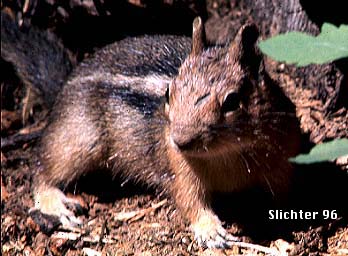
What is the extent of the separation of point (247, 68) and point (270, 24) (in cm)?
136

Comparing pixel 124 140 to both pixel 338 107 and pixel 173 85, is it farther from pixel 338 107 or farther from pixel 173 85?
pixel 338 107

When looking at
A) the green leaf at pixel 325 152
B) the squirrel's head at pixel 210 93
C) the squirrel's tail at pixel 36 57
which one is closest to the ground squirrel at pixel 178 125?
the squirrel's head at pixel 210 93

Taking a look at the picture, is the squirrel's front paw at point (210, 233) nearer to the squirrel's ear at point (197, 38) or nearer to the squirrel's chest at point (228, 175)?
the squirrel's chest at point (228, 175)

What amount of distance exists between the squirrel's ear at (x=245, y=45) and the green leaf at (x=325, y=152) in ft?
3.64

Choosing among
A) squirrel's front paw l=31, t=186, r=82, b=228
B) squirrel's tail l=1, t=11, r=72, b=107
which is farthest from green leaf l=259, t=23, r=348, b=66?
squirrel's tail l=1, t=11, r=72, b=107

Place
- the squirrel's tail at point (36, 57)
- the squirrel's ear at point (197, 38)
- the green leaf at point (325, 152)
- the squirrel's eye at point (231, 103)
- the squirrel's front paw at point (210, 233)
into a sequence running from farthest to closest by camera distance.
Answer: the squirrel's tail at point (36, 57) < the squirrel's front paw at point (210, 233) < the squirrel's ear at point (197, 38) < the squirrel's eye at point (231, 103) < the green leaf at point (325, 152)

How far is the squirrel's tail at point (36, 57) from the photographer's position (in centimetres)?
556

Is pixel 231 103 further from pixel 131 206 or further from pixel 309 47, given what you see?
pixel 131 206

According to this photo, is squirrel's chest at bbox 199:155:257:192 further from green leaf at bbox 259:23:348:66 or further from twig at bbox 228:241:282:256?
green leaf at bbox 259:23:348:66

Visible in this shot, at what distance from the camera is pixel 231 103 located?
3.78 meters

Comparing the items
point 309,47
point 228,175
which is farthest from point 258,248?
point 309,47

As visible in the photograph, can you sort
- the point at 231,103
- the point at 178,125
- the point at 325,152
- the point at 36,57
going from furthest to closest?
the point at 36,57, the point at 231,103, the point at 178,125, the point at 325,152

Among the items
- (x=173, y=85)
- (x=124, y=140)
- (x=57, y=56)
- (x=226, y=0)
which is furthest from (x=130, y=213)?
(x=226, y=0)

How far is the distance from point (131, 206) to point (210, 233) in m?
0.79
